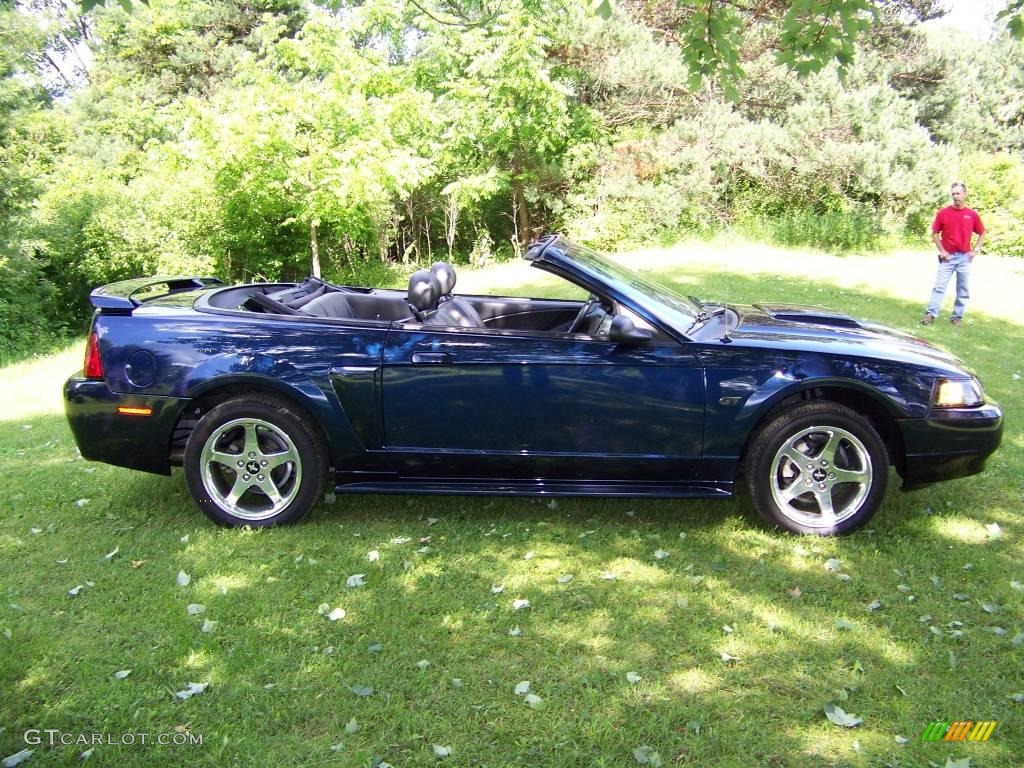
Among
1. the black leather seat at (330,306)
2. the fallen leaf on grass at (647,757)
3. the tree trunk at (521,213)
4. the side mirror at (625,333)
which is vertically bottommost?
the fallen leaf on grass at (647,757)

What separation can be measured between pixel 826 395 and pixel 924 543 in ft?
2.88

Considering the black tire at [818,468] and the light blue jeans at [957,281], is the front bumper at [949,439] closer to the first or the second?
the black tire at [818,468]

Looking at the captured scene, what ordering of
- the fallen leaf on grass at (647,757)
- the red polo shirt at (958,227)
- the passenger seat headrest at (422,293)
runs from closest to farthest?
the fallen leaf on grass at (647,757)
the passenger seat headrest at (422,293)
the red polo shirt at (958,227)

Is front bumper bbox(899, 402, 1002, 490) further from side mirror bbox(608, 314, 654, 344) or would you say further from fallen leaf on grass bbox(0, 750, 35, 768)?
fallen leaf on grass bbox(0, 750, 35, 768)

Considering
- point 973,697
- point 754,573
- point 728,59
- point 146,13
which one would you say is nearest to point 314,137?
point 728,59

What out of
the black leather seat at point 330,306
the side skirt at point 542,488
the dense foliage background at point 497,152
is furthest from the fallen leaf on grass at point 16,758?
the dense foliage background at point 497,152

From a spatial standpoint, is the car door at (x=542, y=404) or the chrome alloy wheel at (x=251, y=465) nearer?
the car door at (x=542, y=404)

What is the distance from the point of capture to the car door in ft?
13.5

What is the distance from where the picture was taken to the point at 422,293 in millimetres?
4461

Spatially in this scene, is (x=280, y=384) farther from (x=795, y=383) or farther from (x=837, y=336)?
(x=837, y=336)

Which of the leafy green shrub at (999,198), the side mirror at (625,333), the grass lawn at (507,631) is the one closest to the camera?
the grass lawn at (507,631)

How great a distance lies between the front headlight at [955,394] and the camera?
412cm

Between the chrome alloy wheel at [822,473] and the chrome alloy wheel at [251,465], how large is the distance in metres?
2.51

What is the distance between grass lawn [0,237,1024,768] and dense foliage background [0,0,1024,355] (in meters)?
10.5
